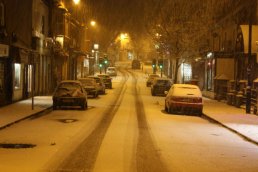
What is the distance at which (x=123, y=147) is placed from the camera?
14688 millimetres

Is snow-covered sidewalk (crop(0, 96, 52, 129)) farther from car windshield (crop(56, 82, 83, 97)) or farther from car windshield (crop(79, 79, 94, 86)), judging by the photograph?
car windshield (crop(79, 79, 94, 86))

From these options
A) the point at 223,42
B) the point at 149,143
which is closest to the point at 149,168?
the point at 149,143

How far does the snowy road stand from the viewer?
11844 millimetres

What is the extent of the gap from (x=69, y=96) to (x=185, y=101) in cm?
601

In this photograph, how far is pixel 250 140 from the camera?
1766 centimetres

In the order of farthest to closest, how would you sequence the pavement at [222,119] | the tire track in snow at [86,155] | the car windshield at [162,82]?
the car windshield at [162,82], the pavement at [222,119], the tire track in snow at [86,155]

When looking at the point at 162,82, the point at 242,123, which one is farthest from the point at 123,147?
the point at 162,82

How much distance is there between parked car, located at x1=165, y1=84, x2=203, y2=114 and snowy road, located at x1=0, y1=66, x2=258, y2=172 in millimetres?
4313

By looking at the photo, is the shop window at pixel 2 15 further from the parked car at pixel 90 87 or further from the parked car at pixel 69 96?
the parked car at pixel 90 87

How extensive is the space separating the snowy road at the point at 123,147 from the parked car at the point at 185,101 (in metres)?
4.31

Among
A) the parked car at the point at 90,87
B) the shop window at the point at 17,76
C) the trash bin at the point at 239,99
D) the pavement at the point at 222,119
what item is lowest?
the pavement at the point at 222,119

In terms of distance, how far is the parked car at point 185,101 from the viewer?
28109 mm

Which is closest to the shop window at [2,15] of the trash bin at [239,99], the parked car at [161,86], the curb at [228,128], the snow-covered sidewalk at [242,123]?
the curb at [228,128]

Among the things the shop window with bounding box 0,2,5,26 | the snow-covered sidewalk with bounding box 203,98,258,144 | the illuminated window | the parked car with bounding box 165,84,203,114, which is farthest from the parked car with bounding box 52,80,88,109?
the illuminated window
